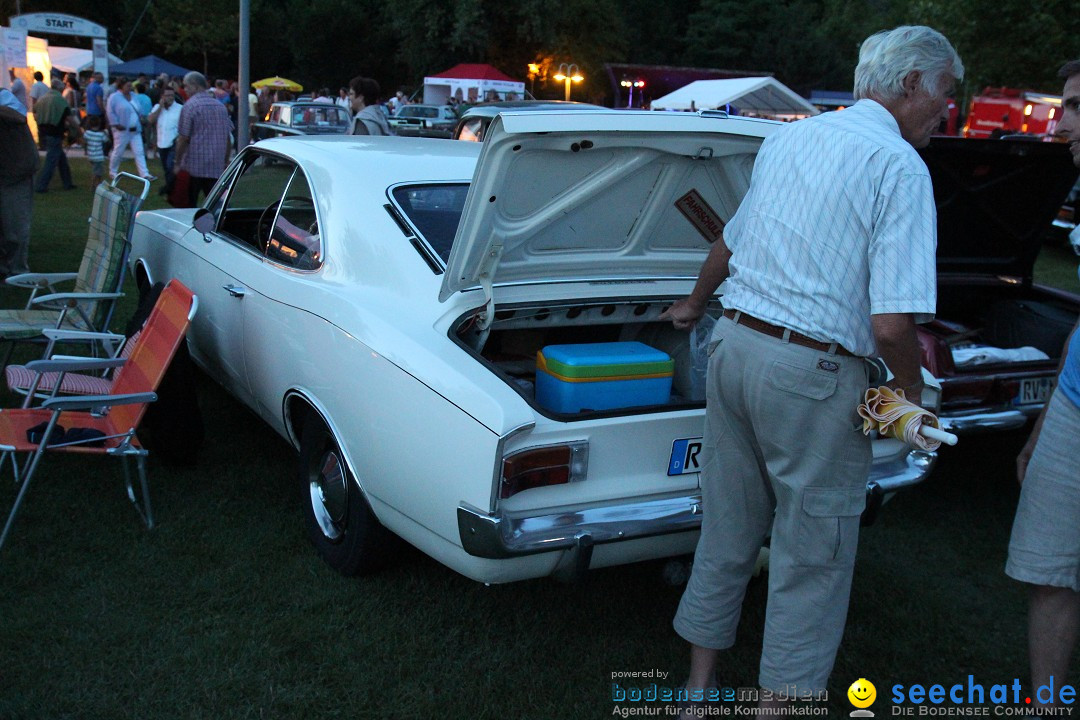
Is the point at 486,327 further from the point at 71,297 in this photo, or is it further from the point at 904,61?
the point at 71,297

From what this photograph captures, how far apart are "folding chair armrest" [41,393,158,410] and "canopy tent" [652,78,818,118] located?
832 inches

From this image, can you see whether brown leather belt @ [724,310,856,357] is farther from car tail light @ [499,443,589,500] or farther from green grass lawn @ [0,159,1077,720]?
green grass lawn @ [0,159,1077,720]

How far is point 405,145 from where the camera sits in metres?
4.41

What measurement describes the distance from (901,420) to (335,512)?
2.16 meters

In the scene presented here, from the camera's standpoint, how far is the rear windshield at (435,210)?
3.61 m

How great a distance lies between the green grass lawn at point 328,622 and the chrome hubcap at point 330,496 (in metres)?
0.17

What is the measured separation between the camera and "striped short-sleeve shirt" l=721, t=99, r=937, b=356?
85.6 inches

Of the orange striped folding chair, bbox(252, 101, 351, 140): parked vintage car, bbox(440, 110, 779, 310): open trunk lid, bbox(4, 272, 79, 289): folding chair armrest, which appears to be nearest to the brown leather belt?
bbox(440, 110, 779, 310): open trunk lid

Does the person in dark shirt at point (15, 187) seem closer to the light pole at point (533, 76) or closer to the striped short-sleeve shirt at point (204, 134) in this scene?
the striped short-sleeve shirt at point (204, 134)

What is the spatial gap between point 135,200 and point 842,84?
5987cm

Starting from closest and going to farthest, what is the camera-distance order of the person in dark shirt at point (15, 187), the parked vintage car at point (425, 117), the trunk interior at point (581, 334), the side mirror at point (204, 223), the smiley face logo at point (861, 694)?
the smiley face logo at point (861, 694), the trunk interior at point (581, 334), the side mirror at point (204, 223), the person in dark shirt at point (15, 187), the parked vintage car at point (425, 117)

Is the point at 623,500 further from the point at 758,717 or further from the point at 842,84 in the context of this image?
the point at 842,84

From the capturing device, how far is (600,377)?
3.15m

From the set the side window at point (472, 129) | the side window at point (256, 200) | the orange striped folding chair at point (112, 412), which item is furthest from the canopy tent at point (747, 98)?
the orange striped folding chair at point (112, 412)
